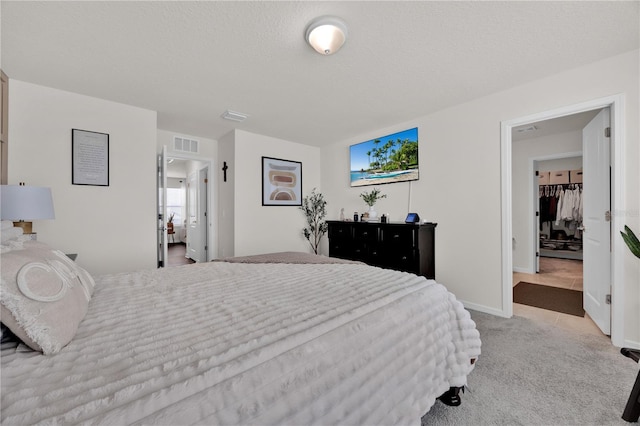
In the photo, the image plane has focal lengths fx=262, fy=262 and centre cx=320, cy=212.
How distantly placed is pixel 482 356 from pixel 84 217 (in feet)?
13.5

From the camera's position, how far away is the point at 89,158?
2924mm

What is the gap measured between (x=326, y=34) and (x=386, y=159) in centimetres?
241

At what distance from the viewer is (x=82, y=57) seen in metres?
2.20

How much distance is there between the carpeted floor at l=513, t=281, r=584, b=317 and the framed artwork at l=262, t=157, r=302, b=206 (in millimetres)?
3648

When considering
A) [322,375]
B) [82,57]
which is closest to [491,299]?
[322,375]

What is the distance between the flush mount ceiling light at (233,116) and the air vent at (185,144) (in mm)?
1222

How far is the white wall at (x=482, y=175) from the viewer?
7.19 feet

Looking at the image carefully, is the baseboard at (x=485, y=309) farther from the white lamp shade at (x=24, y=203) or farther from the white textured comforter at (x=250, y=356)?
the white lamp shade at (x=24, y=203)

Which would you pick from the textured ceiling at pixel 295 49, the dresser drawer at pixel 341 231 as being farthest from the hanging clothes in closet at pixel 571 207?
the dresser drawer at pixel 341 231

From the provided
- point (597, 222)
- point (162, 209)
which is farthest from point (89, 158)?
point (597, 222)

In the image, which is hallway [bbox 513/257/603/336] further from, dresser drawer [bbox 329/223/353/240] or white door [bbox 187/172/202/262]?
white door [bbox 187/172/202/262]

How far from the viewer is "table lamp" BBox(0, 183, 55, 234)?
1.91 metres

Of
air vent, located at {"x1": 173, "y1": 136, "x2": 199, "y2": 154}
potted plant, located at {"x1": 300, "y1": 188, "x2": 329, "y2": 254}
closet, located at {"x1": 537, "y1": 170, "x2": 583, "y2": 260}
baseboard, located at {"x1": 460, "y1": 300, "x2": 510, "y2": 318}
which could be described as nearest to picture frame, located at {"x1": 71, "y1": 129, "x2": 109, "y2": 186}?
air vent, located at {"x1": 173, "y1": 136, "x2": 199, "y2": 154}

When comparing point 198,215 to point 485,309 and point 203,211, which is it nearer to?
point 203,211
